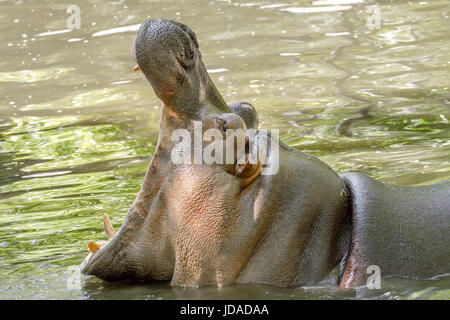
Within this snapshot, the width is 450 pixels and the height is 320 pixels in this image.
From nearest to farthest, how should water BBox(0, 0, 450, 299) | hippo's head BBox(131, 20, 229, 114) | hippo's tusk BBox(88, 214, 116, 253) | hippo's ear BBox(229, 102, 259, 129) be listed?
hippo's head BBox(131, 20, 229, 114), hippo's ear BBox(229, 102, 259, 129), hippo's tusk BBox(88, 214, 116, 253), water BBox(0, 0, 450, 299)

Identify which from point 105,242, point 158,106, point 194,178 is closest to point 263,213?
point 194,178

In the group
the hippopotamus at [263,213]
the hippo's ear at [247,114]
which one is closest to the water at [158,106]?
the hippopotamus at [263,213]

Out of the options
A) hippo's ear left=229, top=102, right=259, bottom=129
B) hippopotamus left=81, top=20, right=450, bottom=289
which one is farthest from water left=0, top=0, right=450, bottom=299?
hippo's ear left=229, top=102, right=259, bottom=129

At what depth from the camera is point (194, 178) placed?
9.78 feet

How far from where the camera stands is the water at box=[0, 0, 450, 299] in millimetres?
4121

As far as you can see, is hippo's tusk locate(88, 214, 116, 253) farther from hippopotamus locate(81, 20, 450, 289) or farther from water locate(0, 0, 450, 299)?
hippopotamus locate(81, 20, 450, 289)

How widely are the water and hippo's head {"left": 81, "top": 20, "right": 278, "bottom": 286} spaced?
0.41 ft

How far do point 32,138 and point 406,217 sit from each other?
4313 mm

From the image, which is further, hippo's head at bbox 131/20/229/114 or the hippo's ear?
the hippo's ear

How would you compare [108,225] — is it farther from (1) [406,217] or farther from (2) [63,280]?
(1) [406,217]

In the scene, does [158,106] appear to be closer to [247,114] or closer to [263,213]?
[247,114]

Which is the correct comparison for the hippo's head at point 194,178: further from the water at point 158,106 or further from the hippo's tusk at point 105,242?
the hippo's tusk at point 105,242

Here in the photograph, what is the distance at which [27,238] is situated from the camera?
14.2 ft

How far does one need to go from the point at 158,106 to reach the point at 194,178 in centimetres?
460
